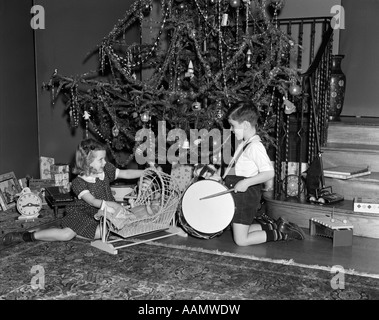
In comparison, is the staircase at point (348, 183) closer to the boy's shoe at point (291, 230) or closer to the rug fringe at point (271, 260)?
the boy's shoe at point (291, 230)

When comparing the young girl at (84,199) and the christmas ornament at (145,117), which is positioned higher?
the christmas ornament at (145,117)

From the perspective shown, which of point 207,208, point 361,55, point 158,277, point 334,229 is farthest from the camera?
point 361,55

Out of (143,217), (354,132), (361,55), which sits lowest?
(143,217)

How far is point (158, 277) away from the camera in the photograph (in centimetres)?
304

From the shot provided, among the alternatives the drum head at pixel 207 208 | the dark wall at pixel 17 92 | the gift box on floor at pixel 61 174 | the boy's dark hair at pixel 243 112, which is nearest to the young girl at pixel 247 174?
the boy's dark hair at pixel 243 112

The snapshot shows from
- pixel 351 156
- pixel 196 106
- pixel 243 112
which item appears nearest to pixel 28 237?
pixel 196 106

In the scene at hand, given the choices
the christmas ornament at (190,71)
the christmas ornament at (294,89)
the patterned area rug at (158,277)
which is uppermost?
the christmas ornament at (190,71)

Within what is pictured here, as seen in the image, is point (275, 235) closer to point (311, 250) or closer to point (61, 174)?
point (311, 250)

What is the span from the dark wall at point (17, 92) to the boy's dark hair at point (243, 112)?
101 inches

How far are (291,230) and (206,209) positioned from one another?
72 centimetres

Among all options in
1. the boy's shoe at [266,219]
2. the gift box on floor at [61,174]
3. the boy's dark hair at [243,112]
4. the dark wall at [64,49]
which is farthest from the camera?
the dark wall at [64,49]

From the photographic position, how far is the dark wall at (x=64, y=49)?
5.46 meters

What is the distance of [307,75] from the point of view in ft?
13.6

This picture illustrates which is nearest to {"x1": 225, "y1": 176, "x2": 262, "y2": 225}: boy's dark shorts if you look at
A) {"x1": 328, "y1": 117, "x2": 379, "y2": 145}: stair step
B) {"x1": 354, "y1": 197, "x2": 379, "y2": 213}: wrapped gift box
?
{"x1": 354, "y1": 197, "x2": 379, "y2": 213}: wrapped gift box
